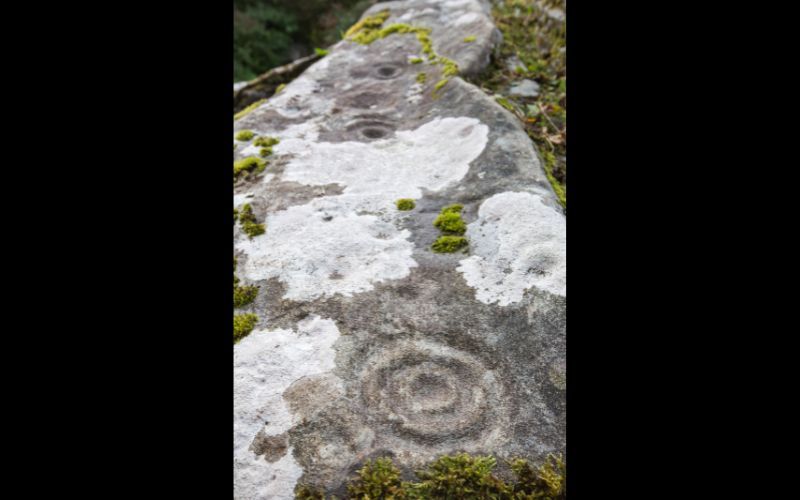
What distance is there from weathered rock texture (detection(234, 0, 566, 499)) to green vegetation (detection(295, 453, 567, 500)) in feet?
0.19

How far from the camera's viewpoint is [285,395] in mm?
2074

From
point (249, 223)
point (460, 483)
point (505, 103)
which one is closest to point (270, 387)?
point (460, 483)

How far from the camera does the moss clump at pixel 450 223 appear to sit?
9.70 ft

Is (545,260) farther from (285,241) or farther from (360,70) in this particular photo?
(360,70)

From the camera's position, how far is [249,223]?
320 centimetres

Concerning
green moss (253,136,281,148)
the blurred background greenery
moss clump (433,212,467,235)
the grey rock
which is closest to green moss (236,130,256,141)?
green moss (253,136,281,148)

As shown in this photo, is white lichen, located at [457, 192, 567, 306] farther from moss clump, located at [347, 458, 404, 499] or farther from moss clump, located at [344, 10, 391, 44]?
moss clump, located at [344, 10, 391, 44]

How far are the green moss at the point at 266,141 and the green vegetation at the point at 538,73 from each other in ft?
6.55

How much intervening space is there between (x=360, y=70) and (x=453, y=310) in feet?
13.1

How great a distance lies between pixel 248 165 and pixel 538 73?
3384mm

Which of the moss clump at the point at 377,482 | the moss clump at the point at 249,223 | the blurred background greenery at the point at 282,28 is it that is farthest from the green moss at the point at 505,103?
the blurred background greenery at the point at 282,28

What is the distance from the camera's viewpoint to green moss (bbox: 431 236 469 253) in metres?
2.83

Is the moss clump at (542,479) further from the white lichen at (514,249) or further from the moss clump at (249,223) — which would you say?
the moss clump at (249,223)
